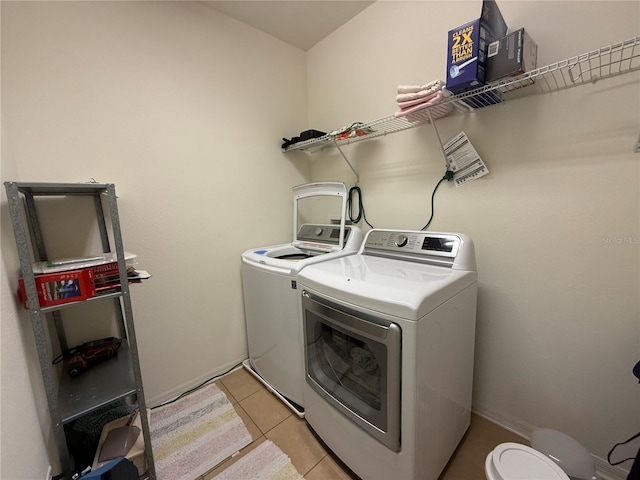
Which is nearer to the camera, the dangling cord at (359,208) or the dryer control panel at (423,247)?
the dryer control panel at (423,247)

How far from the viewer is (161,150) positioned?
1.61 metres

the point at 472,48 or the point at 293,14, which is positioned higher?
the point at 293,14

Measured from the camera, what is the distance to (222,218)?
6.25 ft

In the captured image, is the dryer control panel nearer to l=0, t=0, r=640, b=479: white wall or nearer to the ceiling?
l=0, t=0, r=640, b=479: white wall

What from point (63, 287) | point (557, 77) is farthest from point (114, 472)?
point (557, 77)

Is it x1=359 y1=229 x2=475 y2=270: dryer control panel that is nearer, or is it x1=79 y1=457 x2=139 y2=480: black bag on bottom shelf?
x1=79 y1=457 x2=139 y2=480: black bag on bottom shelf

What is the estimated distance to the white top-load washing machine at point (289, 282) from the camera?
150 cm

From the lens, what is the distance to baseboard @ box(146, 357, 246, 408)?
1716 millimetres

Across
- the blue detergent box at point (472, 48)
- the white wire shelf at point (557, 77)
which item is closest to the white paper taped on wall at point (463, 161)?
the white wire shelf at point (557, 77)

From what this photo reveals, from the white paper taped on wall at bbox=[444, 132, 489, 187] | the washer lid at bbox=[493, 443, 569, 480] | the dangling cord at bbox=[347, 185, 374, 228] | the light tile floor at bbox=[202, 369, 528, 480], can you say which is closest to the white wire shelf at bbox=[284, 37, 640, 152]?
the white paper taped on wall at bbox=[444, 132, 489, 187]

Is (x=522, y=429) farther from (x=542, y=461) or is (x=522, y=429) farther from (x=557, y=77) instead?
(x=557, y=77)

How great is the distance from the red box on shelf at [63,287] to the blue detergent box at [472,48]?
171 centimetres

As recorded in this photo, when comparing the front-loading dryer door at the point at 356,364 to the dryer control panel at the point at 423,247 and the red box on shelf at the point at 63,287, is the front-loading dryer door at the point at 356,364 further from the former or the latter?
the red box on shelf at the point at 63,287

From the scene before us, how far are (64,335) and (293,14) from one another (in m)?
2.43
